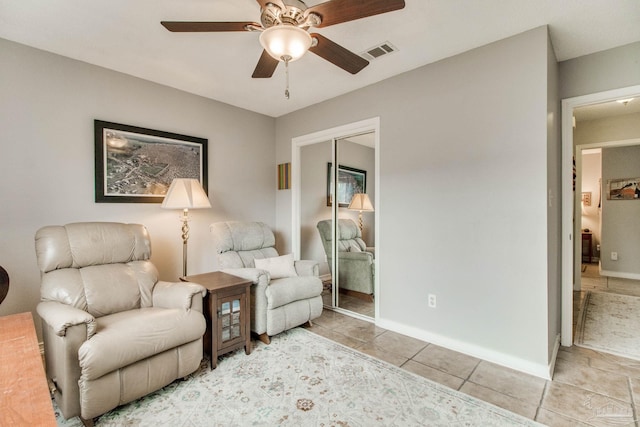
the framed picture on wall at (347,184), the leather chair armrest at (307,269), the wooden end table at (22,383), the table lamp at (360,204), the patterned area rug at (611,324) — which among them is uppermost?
the framed picture on wall at (347,184)

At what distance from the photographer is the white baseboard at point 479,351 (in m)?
2.20

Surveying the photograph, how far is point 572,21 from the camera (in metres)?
2.11

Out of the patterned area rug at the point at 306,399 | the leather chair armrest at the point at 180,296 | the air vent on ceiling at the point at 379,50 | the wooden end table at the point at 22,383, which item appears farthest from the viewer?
the air vent on ceiling at the point at 379,50

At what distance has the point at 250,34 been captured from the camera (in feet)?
7.33

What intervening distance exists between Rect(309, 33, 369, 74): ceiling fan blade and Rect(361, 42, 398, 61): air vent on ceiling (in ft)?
1.51

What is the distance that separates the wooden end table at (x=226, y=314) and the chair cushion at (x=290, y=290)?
0.21m

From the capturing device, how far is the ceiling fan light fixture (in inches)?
61.0

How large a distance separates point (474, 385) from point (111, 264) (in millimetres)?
2779

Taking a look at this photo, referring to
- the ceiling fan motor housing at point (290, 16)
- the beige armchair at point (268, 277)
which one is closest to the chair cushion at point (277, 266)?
the beige armchair at point (268, 277)

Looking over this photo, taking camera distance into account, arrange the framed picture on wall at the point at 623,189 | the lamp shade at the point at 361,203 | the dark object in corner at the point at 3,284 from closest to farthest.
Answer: the dark object in corner at the point at 3,284
the lamp shade at the point at 361,203
the framed picture on wall at the point at 623,189

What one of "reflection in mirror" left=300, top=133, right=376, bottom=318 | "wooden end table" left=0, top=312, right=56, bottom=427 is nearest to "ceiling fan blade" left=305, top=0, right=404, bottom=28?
"reflection in mirror" left=300, top=133, right=376, bottom=318

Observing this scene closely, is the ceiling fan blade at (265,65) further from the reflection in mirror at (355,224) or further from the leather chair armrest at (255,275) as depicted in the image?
the leather chair armrest at (255,275)

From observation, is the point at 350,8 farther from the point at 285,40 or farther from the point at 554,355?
the point at 554,355

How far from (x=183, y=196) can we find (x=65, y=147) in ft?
3.28
